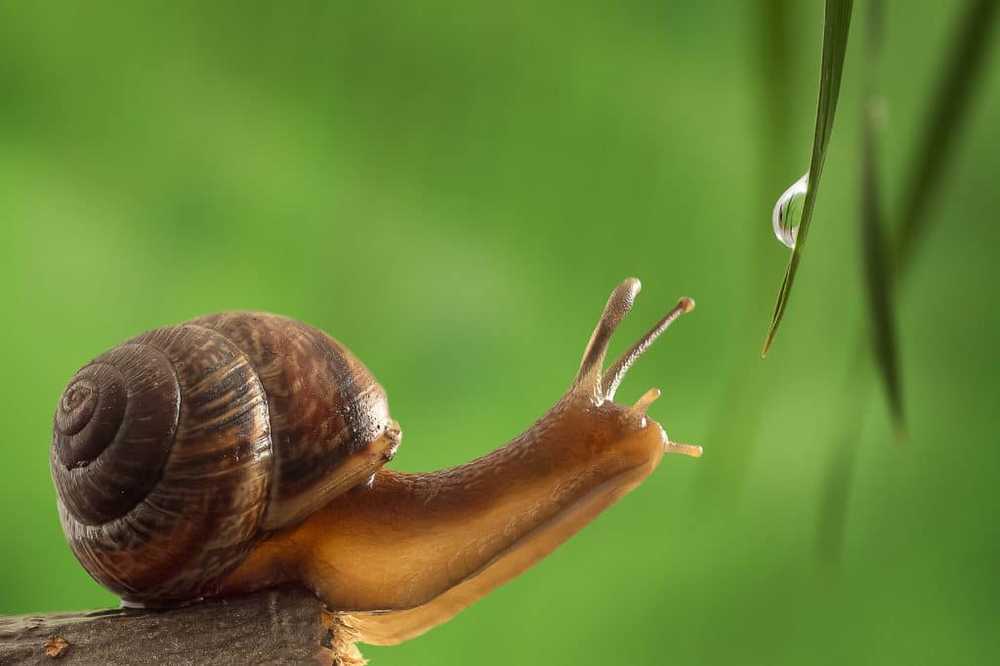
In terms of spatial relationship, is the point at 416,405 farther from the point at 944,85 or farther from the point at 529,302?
the point at 944,85

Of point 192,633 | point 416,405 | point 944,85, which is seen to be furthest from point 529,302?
point 944,85

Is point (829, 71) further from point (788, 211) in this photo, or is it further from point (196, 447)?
point (196, 447)

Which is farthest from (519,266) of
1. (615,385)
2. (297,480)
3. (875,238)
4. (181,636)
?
(875,238)

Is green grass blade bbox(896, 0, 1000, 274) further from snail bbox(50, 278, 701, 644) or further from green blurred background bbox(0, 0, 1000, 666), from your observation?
green blurred background bbox(0, 0, 1000, 666)

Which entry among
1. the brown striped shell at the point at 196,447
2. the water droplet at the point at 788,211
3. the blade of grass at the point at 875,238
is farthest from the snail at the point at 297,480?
the blade of grass at the point at 875,238

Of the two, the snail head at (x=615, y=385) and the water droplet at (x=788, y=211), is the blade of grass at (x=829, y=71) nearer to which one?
the water droplet at (x=788, y=211)

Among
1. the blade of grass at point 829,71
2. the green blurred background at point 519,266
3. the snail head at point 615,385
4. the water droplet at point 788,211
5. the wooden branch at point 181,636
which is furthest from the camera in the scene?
the green blurred background at point 519,266
